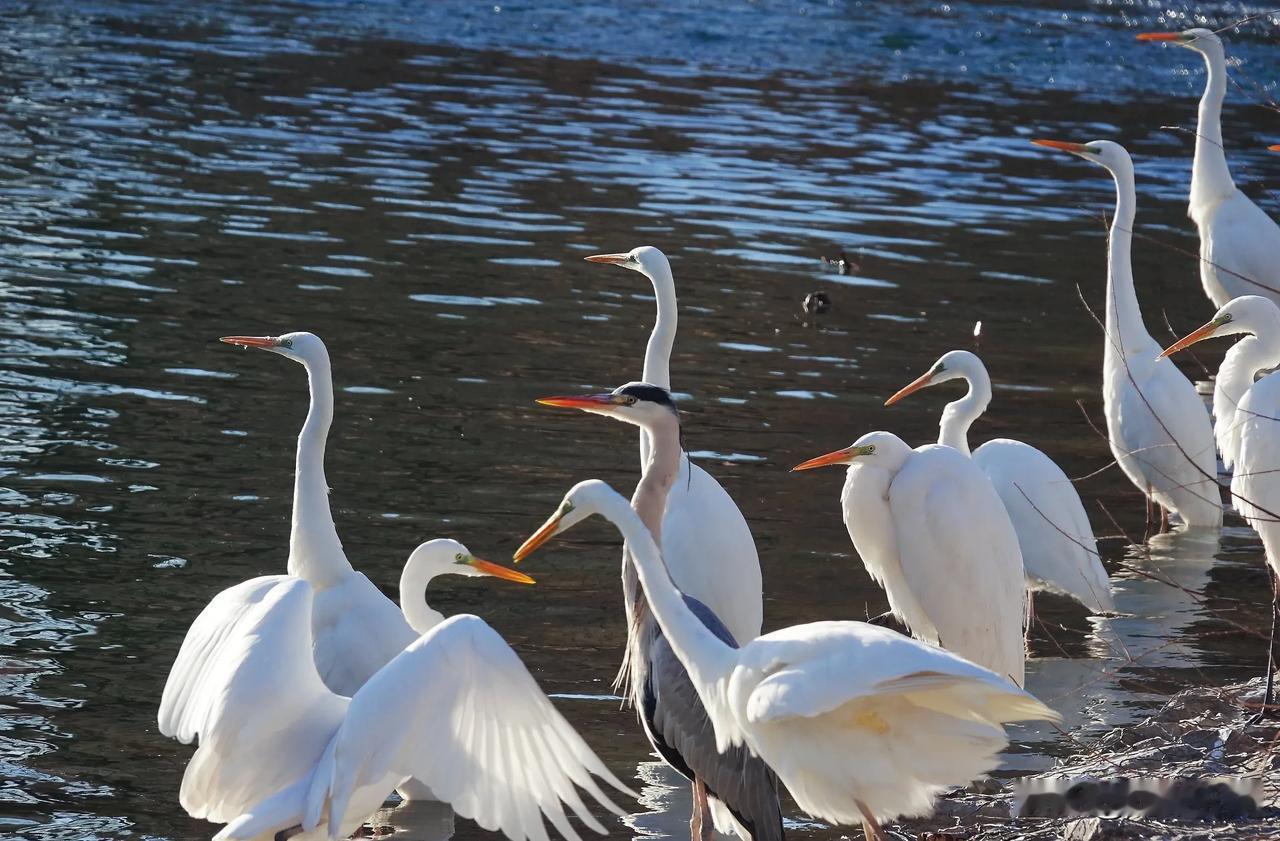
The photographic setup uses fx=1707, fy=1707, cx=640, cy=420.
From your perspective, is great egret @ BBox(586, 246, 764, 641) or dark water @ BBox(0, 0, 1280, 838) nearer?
great egret @ BBox(586, 246, 764, 641)

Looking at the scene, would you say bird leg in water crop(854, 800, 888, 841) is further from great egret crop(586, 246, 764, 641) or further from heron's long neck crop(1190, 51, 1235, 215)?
heron's long neck crop(1190, 51, 1235, 215)

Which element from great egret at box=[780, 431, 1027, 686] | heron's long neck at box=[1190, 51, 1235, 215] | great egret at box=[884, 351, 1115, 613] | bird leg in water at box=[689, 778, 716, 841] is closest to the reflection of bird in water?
heron's long neck at box=[1190, 51, 1235, 215]

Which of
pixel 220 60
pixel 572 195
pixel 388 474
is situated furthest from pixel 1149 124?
pixel 388 474

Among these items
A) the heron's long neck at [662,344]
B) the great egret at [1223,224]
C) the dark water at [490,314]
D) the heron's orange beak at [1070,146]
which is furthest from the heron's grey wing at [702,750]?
the great egret at [1223,224]

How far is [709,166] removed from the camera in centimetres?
1909

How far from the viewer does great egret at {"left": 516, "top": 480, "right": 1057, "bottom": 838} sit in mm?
4355

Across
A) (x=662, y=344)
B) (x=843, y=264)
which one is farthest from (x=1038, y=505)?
(x=843, y=264)

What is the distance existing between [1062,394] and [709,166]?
323 inches

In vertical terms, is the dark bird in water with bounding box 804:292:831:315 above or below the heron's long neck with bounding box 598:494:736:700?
below

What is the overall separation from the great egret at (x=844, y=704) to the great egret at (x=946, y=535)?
1.76 meters

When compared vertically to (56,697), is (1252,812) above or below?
above

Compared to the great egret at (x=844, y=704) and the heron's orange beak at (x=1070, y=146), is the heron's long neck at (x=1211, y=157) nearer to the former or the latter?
the heron's orange beak at (x=1070, y=146)

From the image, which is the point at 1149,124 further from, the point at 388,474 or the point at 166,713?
the point at 166,713

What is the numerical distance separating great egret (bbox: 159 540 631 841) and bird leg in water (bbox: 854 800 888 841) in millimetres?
757
